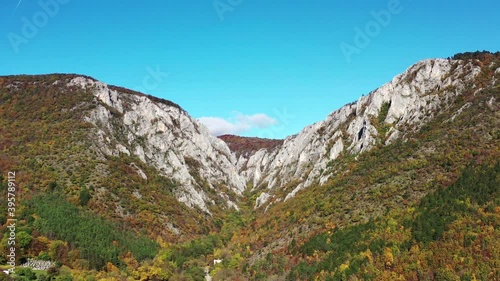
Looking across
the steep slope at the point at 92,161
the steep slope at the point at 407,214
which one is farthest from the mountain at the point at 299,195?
the steep slope at the point at 92,161

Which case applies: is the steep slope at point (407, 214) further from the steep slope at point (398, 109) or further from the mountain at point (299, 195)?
the steep slope at point (398, 109)

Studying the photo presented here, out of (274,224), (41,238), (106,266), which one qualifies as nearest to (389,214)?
(274,224)

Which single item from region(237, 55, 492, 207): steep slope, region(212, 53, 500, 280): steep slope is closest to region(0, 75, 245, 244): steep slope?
region(212, 53, 500, 280): steep slope

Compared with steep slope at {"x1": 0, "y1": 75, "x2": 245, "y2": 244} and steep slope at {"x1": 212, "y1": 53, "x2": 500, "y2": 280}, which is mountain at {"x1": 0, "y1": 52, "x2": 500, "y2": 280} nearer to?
steep slope at {"x1": 212, "y1": 53, "x2": 500, "y2": 280}

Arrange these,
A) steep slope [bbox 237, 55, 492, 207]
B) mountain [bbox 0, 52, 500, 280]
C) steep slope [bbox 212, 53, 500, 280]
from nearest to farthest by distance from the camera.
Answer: steep slope [bbox 212, 53, 500, 280] → mountain [bbox 0, 52, 500, 280] → steep slope [bbox 237, 55, 492, 207]

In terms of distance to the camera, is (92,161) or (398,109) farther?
(398,109)

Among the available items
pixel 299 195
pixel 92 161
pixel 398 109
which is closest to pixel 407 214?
pixel 299 195

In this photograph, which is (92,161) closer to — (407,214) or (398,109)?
(407,214)

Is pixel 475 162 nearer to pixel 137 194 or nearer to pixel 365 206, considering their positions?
pixel 365 206
